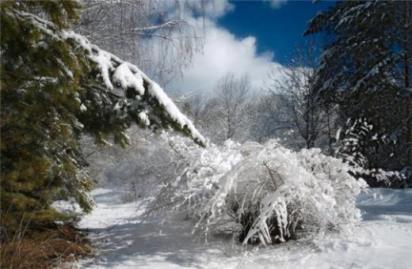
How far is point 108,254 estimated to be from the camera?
4.91m

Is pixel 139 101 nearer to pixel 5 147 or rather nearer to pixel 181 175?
pixel 181 175

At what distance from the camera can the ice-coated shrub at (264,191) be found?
4.67 meters

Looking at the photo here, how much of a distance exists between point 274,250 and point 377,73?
28.2 ft

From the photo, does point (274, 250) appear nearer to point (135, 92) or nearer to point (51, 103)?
point (135, 92)

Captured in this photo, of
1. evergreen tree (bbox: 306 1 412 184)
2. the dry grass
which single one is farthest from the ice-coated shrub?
evergreen tree (bbox: 306 1 412 184)

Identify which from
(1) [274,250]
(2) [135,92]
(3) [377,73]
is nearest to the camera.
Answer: (2) [135,92]

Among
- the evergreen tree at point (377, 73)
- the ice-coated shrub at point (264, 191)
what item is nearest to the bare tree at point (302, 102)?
the evergreen tree at point (377, 73)

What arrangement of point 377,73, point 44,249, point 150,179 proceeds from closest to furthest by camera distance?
A: point 44,249, point 150,179, point 377,73

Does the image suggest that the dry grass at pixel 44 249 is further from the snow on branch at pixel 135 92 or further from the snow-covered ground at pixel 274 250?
the snow on branch at pixel 135 92

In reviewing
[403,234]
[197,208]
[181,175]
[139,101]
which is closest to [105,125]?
[139,101]

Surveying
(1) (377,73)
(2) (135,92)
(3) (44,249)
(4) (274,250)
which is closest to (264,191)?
(4) (274,250)

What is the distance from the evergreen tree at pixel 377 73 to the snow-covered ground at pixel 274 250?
585 cm

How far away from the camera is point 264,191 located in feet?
16.4

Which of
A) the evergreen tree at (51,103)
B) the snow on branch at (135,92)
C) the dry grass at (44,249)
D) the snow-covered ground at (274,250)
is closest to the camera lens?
the dry grass at (44,249)
